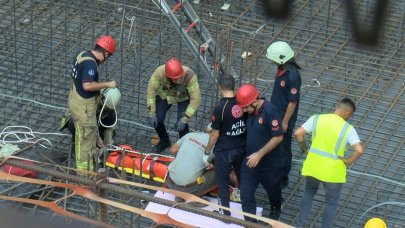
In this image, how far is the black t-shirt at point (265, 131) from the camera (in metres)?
8.03

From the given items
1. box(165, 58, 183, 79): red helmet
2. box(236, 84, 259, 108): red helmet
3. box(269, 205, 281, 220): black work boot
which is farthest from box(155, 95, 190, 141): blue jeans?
box(236, 84, 259, 108): red helmet

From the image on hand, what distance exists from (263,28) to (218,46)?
4.58 ft

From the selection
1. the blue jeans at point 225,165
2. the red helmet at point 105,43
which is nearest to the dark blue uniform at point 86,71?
the red helmet at point 105,43

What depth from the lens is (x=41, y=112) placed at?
34.6ft

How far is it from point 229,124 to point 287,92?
2.75 feet

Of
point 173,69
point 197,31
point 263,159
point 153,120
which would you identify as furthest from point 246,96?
point 197,31

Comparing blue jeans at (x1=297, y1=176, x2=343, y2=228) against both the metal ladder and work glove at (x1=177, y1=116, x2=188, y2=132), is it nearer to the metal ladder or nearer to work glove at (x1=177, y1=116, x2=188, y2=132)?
work glove at (x1=177, y1=116, x2=188, y2=132)

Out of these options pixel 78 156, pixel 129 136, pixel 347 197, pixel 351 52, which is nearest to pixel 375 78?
pixel 351 52

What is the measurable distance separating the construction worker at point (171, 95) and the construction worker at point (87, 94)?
0.57m

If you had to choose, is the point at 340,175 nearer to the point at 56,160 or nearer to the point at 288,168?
the point at 288,168

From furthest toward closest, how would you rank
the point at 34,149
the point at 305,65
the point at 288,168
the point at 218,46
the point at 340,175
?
1. the point at 305,65
2. the point at 218,46
3. the point at 34,149
4. the point at 288,168
5. the point at 340,175

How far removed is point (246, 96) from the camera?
7.95 metres

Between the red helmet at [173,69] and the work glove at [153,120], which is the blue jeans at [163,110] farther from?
the red helmet at [173,69]

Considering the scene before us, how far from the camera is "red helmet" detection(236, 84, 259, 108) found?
7.94m
